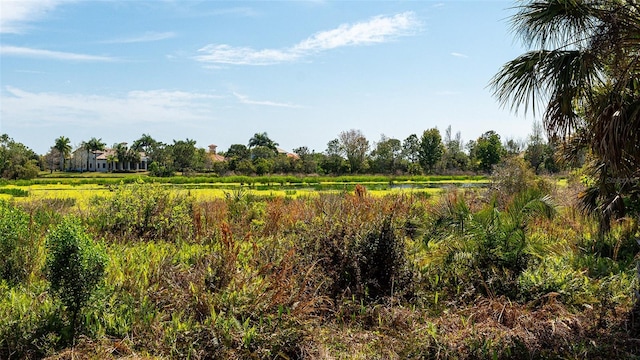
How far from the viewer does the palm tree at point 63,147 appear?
3536 inches

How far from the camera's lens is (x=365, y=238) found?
7016 millimetres

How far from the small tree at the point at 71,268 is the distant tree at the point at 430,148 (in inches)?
2576

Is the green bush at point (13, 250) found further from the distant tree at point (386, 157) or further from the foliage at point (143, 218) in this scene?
the distant tree at point (386, 157)

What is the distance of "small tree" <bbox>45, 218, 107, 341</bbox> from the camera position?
4.97 meters

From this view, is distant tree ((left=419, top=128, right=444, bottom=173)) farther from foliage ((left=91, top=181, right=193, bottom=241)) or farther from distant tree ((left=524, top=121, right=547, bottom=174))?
foliage ((left=91, top=181, right=193, bottom=241))

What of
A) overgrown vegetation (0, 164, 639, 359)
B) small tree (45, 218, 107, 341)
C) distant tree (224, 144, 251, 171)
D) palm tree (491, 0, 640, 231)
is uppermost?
distant tree (224, 144, 251, 171)

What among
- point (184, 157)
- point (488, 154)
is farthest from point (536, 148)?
point (184, 157)

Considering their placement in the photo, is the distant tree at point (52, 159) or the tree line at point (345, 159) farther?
the distant tree at point (52, 159)

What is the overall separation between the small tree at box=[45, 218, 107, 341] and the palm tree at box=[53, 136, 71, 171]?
95955 mm

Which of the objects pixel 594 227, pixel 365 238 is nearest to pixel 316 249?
pixel 365 238

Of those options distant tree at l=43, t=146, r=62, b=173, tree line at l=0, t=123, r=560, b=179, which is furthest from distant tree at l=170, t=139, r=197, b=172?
distant tree at l=43, t=146, r=62, b=173

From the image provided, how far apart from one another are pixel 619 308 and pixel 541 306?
1016mm

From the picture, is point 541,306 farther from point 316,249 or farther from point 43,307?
point 43,307

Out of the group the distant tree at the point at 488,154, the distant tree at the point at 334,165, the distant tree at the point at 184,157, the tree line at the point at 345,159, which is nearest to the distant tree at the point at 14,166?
the tree line at the point at 345,159
